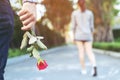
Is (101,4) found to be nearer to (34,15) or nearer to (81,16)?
(81,16)

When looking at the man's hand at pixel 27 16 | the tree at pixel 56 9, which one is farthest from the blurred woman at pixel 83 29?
the tree at pixel 56 9

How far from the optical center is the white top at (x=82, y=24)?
35.5 feet

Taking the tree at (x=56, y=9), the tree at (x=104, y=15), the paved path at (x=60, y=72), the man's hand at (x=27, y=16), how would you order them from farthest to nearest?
1. the tree at (x=56, y=9)
2. the tree at (x=104, y=15)
3. the paved path at (x=60, y=72)
4. the man's hand at (x=27, y=16)

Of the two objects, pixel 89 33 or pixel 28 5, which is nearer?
pixel 28 5

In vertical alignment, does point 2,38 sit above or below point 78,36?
above

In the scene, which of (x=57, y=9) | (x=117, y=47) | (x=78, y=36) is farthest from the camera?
(x=57, y=9)

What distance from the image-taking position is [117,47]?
21.9 meters

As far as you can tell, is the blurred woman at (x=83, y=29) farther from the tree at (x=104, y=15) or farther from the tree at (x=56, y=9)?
the tree at (x=56, y=9)

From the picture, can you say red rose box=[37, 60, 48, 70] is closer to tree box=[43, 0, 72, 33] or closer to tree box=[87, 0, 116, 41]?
tree box=[87, 0, 116, 41]

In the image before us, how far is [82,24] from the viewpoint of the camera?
35.8 feet

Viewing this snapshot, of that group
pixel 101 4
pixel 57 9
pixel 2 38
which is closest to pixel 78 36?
pixel 2 38

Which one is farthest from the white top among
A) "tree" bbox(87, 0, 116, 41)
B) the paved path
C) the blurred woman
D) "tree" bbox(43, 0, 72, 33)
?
"tree" bbox(43, 0, 72, 33)

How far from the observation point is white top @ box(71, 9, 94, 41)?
10820 mm

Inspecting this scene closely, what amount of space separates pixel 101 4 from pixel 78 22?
25.9 m
